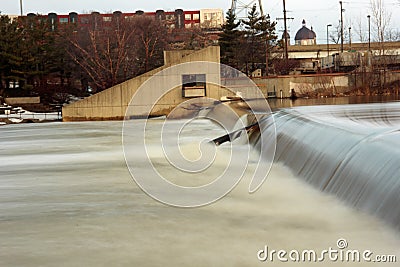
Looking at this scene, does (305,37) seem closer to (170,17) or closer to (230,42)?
(170,17)

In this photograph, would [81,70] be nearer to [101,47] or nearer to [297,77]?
[101,47]

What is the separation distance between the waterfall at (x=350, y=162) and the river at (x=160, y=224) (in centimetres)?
14

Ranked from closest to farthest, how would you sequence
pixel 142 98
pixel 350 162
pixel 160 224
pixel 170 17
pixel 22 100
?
pixel 160 224
pixel 350 162
pixel 142 98
pixel 22 100
pixel 170 17

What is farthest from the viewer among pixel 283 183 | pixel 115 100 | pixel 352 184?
pixel 115 100

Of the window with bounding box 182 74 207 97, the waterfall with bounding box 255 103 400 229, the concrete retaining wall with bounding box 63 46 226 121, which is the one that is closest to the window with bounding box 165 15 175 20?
the window with bounding box 182 74 207 97

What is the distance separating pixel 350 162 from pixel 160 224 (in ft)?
8.57

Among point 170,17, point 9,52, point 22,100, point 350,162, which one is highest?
point 170,17

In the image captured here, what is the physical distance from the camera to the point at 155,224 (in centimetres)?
689

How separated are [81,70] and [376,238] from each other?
3519 centimetres

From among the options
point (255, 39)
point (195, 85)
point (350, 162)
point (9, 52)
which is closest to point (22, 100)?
point (9, 52)

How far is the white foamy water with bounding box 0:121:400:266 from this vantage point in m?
5.61

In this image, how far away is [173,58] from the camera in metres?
26.1

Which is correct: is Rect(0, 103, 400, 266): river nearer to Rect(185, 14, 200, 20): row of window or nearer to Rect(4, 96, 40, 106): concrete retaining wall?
Rect(4, 96, 40, 106): concrete retaining wall

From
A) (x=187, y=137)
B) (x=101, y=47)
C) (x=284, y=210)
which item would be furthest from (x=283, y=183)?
(x=101, y=47)
